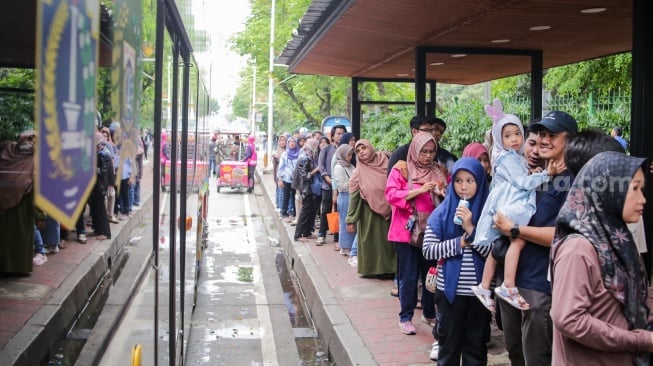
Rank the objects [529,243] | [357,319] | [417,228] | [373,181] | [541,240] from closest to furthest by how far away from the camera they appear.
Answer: [541,240] < [529,243] < [417,228] < [357,319] < [373,181]

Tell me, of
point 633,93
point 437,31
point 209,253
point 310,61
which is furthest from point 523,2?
point 209,253

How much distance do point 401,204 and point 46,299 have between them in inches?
186

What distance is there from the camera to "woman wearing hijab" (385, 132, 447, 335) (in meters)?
5.65

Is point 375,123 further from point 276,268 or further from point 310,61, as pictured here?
point 276,268

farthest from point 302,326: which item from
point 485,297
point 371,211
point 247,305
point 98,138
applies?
point 98,138

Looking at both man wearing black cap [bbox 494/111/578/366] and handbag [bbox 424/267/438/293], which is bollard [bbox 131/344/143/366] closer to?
man wearing black cap [bbox 494/111/578/366]

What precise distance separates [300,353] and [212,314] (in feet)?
5.41

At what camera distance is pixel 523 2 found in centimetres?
543

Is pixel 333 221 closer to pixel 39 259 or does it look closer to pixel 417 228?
pixel 417 228

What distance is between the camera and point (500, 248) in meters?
3.72

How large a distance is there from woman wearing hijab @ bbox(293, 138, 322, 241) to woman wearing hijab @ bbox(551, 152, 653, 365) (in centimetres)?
858

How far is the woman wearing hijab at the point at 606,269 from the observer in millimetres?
2367

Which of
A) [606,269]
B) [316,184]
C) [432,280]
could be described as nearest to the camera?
[606,269]

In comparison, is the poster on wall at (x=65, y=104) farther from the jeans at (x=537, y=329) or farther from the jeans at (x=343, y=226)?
the jeans at (x=343, y=226)
